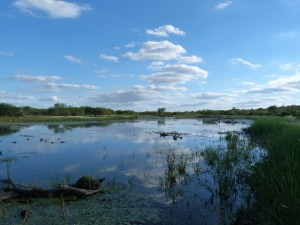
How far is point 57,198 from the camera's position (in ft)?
32.2

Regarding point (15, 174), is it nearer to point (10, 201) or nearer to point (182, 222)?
point (10, 201)

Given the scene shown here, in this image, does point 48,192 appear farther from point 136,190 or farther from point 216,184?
point 216,184

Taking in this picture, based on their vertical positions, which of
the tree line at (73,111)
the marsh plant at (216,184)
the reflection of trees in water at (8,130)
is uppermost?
the tree line at (73,111)

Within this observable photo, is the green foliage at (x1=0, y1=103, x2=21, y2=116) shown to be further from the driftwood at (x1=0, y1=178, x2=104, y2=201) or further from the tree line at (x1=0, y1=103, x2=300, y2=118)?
the driftwood at (x1=0, y1=178, x2=104, y2=201)

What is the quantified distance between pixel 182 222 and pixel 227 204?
210 centimetres

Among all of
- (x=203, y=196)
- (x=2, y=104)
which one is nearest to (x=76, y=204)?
(x=203, y=196)

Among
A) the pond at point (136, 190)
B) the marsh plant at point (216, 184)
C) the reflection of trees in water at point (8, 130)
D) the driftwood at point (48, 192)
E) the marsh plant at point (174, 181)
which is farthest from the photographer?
the reflection of trees in water at point (8, 130)

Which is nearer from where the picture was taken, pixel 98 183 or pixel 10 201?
pixel 10 201

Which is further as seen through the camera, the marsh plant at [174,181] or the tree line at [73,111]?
the tree line at [73,111]

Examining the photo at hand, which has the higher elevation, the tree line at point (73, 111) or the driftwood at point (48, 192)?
the tree line at point (73, 111)

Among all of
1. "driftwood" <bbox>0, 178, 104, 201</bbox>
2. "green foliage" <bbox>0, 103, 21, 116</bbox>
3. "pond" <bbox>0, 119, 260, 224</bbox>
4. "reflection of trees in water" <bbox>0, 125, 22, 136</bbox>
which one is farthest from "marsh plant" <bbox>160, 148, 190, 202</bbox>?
"green foliage" <bbox>0, 103, 21, 116</bbox>

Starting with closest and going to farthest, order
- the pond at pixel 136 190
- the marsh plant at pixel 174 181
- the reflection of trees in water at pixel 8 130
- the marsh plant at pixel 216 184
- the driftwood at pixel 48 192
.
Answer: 1. the pond at pixel 136 190
2. the marsh plant at pixel 216 184
3. the driftwood at pixel 48 192
4. the marsh plant at pixel 174 181
5. the reflection of trees in water at pixel 8 130

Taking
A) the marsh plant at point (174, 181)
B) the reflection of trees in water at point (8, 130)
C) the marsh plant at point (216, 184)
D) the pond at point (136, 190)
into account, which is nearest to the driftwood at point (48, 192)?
the pond at point (136, 190)

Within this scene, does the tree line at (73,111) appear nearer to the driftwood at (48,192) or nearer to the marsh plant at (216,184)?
the marsh plant at (216,184)
